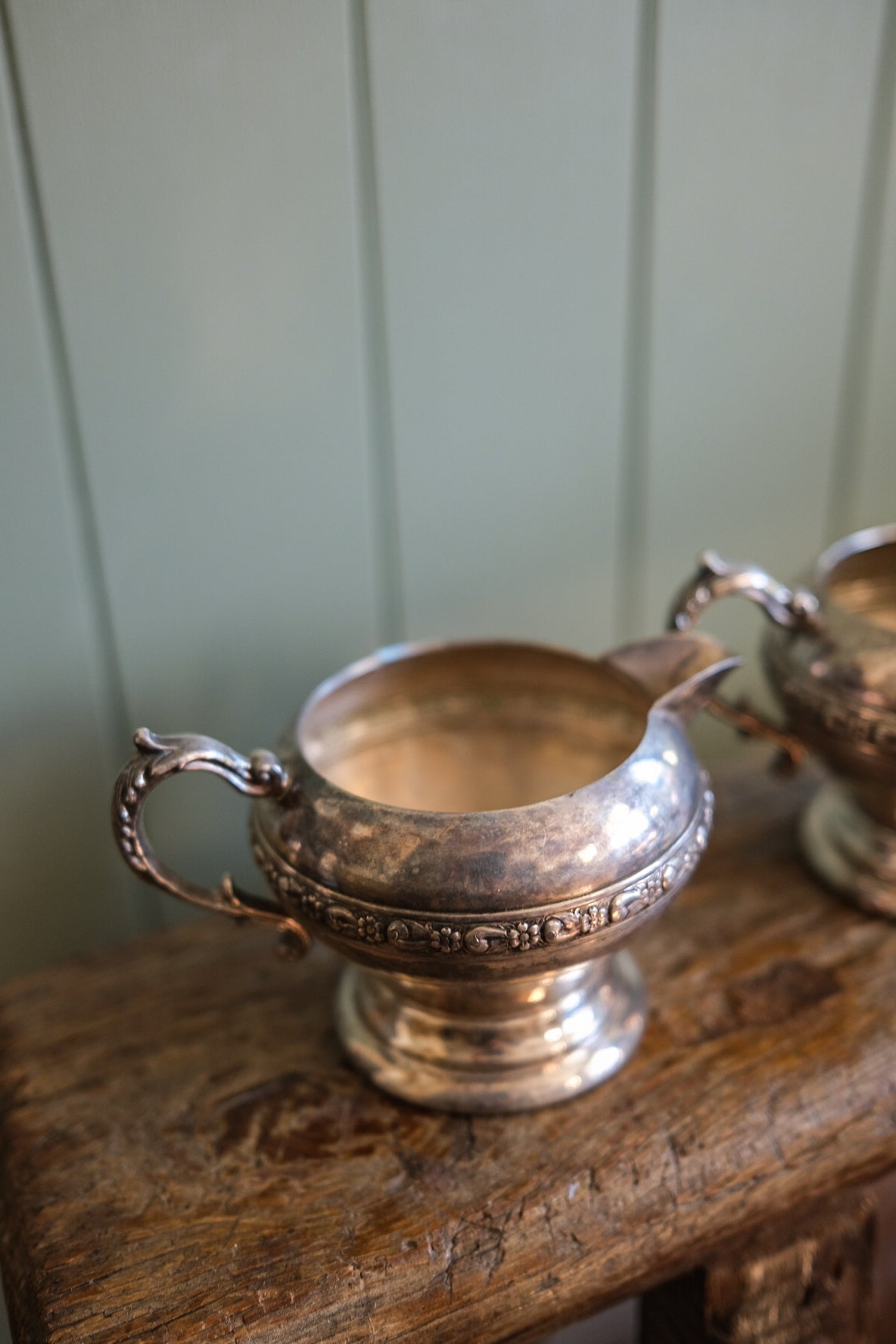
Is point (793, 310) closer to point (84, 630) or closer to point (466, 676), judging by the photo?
point (466, 676)

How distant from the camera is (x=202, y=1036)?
2.19 ft

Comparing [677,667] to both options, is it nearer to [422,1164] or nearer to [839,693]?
[839,693]

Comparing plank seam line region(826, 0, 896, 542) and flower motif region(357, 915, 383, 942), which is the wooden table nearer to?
flower motif region(357, 915, 383, 942)

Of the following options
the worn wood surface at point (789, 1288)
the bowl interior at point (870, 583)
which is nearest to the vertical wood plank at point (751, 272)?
the bowl interior at point (870, 583)

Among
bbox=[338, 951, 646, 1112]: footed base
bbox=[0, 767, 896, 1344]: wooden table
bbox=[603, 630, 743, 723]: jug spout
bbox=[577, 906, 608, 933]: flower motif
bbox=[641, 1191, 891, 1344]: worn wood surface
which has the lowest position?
bbox=[641, 1191, 891, 1344]: worn wood surface

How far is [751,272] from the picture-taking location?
809mm

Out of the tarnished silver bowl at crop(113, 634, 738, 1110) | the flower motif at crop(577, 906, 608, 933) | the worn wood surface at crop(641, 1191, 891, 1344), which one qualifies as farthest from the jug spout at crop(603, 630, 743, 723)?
the worn wood surface at crop(641, 1191, 891, 1344)

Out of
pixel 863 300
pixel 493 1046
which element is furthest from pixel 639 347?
pixel 493 1046

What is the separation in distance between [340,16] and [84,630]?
0.37 metres

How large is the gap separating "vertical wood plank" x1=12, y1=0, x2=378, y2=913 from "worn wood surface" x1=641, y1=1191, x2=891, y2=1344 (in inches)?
15.7

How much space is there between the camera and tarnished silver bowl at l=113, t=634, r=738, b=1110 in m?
0.52

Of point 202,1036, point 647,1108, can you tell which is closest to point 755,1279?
point 647,1108

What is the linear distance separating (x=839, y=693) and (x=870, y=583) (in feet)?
0.57

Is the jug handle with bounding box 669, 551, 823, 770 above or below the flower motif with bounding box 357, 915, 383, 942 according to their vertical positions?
above
